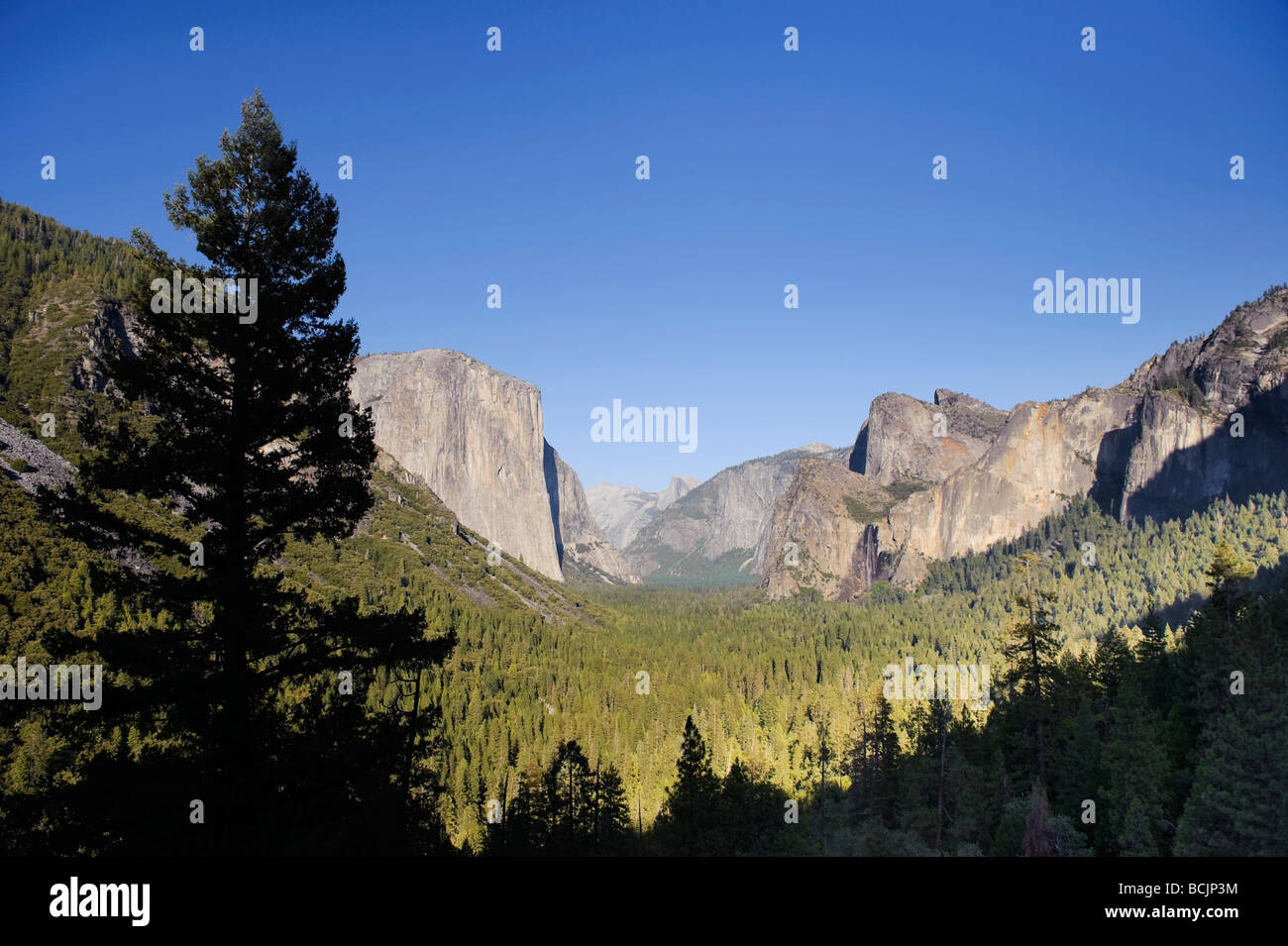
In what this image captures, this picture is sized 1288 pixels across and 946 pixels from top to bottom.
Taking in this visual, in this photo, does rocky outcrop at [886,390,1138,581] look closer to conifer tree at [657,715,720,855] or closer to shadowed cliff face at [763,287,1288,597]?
shadowed cliff face at [763,287,1288,597]

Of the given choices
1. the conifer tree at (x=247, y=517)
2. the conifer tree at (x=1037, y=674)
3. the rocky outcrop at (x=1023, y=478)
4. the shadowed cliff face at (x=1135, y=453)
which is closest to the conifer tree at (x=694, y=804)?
the conifer tree at (x=1037, y=674)

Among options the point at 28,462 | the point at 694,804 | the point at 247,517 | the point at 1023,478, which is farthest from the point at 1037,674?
the point at 1023,478

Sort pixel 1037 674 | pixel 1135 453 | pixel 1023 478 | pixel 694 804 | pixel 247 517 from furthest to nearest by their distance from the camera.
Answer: pixel 1023 478 < pixel 1135 453 < pixel 694 804 < pixel 1037 674 < pixel 247 517

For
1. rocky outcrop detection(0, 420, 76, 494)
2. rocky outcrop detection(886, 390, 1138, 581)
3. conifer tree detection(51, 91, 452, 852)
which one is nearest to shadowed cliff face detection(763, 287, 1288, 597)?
rocky outcrop detection(886, 390, 1138, 581)

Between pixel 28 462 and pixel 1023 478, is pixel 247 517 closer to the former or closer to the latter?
pixel 28 462

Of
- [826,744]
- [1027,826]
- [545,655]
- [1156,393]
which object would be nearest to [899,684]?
[826,744]

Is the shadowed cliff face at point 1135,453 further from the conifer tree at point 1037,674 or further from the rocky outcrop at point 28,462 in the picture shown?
the rocky outcrop at point 28,462

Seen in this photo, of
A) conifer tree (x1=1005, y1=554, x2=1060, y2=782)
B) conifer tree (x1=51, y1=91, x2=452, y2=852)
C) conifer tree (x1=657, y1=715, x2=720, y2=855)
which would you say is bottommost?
conifer tree (x1=657, y1=715, x2=720, y2=855)

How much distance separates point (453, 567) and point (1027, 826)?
119 meters

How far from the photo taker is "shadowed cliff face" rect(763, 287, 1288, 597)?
138 meters

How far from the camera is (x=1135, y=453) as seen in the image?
525 feet

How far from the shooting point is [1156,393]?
15762 centimetres

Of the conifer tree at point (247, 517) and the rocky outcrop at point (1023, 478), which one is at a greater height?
the rocky outcrop at point (1023, 478)

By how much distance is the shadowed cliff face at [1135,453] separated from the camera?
138m
